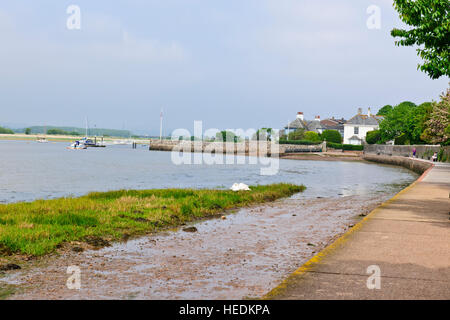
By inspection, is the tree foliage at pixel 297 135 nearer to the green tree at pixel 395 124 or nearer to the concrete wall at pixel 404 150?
the concrete wall at pixel 404 150

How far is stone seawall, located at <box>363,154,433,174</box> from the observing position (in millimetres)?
48484

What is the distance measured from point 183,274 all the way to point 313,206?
13.6 meters

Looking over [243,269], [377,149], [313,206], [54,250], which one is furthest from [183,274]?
[377,149]

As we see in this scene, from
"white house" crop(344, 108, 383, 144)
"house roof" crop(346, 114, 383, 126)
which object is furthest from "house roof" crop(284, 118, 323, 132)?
"house roof" crop(346, 114, 383, 126)

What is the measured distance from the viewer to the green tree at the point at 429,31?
13.1m

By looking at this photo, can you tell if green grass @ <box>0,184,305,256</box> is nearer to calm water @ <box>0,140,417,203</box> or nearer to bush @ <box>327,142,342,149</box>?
calm water @ <box>0,140,417,203</box>

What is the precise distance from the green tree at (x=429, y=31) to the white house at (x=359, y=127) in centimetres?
12239

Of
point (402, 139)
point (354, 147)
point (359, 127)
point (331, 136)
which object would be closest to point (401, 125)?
point (402, 139)

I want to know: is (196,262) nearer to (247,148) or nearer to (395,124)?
(395,124)

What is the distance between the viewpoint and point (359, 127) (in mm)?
135125

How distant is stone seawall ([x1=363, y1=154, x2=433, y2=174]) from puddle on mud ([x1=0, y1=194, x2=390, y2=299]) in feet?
118

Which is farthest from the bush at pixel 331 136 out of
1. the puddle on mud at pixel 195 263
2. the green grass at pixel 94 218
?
the puddle on mud at pixel 195 263

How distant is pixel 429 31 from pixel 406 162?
54.4 metres
